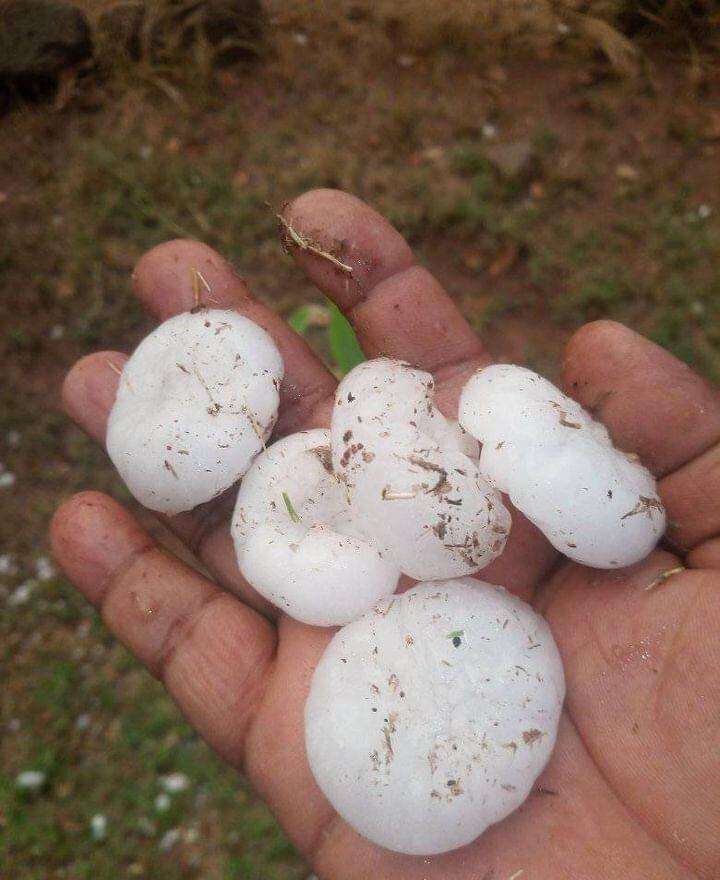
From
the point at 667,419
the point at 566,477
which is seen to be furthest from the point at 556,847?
the point at 667,419

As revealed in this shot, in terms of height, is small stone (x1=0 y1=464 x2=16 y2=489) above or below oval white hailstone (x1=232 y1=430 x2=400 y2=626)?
below

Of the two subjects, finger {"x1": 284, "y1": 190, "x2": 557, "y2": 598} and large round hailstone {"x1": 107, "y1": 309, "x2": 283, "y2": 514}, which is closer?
large round hailstone {"x1": 107, "y1": 309, "x2": 283, "y2": 514}

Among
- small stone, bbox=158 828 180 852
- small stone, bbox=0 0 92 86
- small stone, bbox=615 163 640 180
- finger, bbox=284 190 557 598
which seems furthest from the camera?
small stone, bbox=0 0 92 86

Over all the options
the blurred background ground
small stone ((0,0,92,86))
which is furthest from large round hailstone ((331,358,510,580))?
small stone ((0,0,92,86))

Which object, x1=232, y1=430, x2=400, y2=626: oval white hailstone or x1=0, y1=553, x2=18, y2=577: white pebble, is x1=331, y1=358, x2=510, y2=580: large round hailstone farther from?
x1=0, y1=553, x2=18, y2=577: white pebble

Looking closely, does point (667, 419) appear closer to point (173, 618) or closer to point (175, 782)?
point (173, 618)

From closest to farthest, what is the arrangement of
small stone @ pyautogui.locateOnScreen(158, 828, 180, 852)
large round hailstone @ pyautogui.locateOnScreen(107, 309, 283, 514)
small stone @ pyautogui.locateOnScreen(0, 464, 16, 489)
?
1. large round hailstone @ pyautogui.locateOnScreen(107, 309, 283, 514)
2. small stone @ pyautogui.locateOnScreen(158, 828, 180, 852)
3. small stone @ pyautogui.locateOnScreen(0, 464, 16, 489)

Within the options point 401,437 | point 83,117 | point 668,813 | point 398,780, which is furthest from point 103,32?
point 668,813
